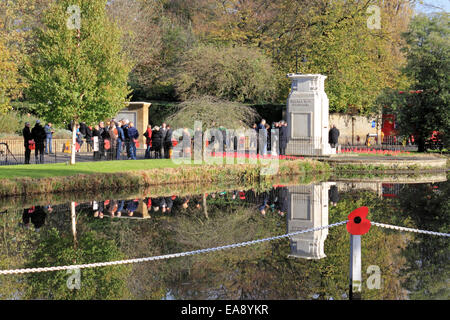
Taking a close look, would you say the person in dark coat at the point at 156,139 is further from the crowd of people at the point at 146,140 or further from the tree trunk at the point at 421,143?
the tree trunk at the point at 421,143

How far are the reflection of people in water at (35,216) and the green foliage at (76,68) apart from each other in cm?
701

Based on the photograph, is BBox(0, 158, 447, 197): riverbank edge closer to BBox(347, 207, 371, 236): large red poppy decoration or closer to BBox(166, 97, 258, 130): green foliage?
BBox(166, 97, 258, 130): green foliage

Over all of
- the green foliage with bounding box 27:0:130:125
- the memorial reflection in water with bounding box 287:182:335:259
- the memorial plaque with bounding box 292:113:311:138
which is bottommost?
the memorial reflection in water with bounding box 287:182:335:259

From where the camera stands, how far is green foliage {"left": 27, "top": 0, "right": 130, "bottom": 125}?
70.3 ft

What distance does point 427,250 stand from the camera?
1081 cm

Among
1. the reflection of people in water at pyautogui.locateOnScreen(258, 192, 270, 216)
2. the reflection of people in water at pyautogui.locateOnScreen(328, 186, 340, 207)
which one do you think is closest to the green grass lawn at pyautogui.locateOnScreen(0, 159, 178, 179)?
the reflection of people in water at pyautogui.locateOnScreen(258, 192, 270, 216)

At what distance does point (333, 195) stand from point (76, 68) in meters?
10.2

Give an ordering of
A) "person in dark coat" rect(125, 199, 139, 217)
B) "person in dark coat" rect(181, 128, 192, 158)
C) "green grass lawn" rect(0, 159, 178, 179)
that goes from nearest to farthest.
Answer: "person in dark coat" rect(125, 199, 139, 217) < "green grass lawn" rect(0, 159, 178, 179) < "person in dark coat" rect(181, 128, 192, 158)

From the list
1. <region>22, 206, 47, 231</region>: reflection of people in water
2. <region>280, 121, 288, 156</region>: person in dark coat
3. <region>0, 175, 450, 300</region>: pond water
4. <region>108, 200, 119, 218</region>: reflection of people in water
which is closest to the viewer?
<region>0, 175, 450, 300</region>: pond water

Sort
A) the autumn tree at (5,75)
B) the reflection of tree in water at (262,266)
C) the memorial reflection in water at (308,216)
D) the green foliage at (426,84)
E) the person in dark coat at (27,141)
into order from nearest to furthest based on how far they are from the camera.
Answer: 1. the reflection of tree in water at (262,266)
2. the memorial reflection in water at (308,216)
3. the person in dark coat at (27,141)
4. the autumn tree at (5,75)
5. the green foliage at (426,84)

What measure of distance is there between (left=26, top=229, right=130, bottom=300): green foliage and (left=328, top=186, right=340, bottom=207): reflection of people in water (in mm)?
7424

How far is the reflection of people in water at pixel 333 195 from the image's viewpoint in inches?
666

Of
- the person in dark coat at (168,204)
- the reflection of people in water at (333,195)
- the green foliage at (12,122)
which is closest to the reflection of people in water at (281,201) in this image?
the reflection of people in water at (333,195)

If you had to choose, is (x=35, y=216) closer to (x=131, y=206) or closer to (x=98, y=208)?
(x=98, y=208)
